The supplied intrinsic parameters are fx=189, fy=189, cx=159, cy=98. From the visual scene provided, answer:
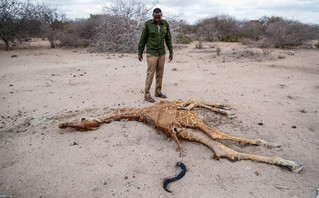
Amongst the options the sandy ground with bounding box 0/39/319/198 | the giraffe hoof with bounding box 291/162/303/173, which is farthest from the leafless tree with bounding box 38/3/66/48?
the giraffe hoof with bounding box 291/162/303/173

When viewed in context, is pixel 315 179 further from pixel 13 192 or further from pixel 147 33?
pixel 147 33

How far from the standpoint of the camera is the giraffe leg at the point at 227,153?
2271mm

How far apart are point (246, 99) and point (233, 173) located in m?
2.51

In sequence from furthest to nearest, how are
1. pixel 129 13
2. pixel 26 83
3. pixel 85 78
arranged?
pixel 129 13, pixel 85 78, pixel 26 83

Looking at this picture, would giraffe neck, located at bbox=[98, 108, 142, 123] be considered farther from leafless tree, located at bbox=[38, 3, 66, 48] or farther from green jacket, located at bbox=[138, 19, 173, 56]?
leafless tree, located at bbox=[38, 3, 66, 48]

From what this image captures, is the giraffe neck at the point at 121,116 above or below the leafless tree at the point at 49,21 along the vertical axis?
below

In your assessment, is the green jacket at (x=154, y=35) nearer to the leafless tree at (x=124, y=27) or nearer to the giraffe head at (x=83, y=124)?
the giraffe head at (x=83, y=124)

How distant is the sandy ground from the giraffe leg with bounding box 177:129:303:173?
7 centimetres

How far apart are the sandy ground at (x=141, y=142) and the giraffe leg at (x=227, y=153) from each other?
0.07 meters

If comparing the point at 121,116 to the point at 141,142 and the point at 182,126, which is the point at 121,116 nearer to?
the point at 141,142

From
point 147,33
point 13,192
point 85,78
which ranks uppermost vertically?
point 147,33

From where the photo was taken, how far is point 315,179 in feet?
7.03

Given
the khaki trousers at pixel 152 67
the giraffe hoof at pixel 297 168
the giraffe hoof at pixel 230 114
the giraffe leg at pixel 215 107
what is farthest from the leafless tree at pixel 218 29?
the giraffe hoof at pixel 297 168

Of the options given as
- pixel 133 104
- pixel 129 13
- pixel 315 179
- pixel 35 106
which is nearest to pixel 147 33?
pixel 133 104
